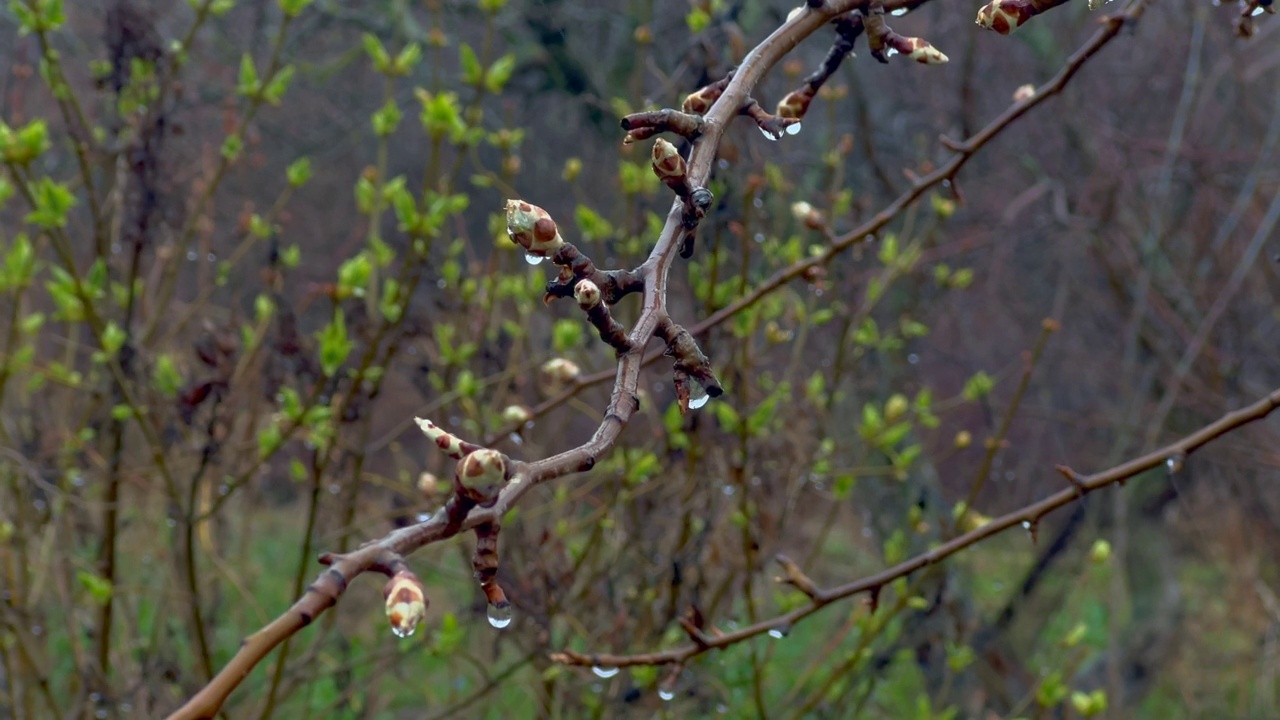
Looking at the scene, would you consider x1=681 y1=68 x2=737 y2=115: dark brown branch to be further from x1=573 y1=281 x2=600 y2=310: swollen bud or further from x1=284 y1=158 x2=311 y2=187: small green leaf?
x1=284 y1=158 x2=311 y2=187: small green leaf

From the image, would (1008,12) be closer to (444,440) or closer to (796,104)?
(796,104)

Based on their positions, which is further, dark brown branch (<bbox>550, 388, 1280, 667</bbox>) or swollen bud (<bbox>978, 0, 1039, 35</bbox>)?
dark brown branch (<bbox>550, 388, 1280, 667</bbox>)

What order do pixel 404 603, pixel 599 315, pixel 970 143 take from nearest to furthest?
pixel 404 603, pixel 599 315, pixel 970 143

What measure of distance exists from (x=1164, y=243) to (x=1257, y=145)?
2.10 feet

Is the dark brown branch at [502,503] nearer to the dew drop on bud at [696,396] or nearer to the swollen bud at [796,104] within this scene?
the dew drop on bud at [696,396]

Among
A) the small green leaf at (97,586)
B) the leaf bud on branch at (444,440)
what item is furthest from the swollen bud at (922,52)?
the small green leaf at (97,586)

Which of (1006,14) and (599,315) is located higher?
(1006,14)

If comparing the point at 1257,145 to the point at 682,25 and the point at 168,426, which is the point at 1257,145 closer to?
the point at 682,25

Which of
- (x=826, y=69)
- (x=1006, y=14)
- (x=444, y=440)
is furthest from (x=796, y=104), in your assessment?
(x=444, y=440)

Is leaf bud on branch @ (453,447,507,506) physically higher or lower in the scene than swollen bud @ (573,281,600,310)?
lower

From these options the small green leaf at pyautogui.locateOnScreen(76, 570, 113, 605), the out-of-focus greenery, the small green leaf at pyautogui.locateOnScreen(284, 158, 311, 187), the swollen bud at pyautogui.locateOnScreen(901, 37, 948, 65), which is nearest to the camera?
the swollen bud at pyautogui.locateOnScreen(901, 37, 948, 65)

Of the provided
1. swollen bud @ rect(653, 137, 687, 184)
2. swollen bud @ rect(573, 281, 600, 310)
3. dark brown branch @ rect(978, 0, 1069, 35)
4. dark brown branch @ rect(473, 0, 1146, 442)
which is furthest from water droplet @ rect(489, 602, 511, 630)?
dark brown branch @ rect(978, 0, 1069, 35)

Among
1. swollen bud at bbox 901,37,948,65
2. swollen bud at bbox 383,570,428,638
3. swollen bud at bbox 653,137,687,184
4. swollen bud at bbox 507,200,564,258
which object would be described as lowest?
swollen bud at bbox 383,570,428,638

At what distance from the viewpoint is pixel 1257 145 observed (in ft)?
16.8
